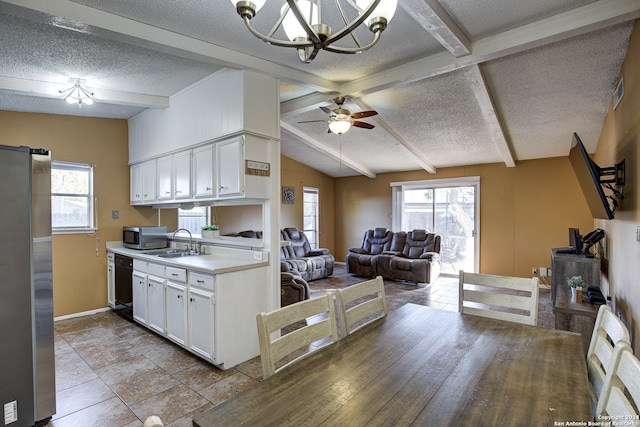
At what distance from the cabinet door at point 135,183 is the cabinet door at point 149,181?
127 millimetres

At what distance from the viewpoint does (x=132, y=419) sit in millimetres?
2156

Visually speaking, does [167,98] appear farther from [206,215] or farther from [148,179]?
[206,215]

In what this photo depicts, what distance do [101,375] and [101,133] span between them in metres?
3.31

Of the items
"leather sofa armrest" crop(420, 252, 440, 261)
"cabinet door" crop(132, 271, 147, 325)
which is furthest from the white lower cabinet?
"leather sofa armrest" crop(420, 252, 440, 261)

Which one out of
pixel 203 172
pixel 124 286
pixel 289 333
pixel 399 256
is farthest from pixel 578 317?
pixel 124 286

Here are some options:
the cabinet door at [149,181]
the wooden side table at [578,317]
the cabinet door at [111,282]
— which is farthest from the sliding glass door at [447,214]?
the cabinet door at [111,282]

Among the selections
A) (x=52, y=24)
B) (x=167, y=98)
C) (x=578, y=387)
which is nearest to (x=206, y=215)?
(x=167, y=98)

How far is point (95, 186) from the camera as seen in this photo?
4.47 m

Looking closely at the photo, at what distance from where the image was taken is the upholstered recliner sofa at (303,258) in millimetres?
6137

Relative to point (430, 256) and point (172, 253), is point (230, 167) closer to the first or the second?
point (172, 253)

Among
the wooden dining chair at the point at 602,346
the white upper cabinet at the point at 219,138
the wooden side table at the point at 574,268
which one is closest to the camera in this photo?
the wooden dining chair at the point at 602,346

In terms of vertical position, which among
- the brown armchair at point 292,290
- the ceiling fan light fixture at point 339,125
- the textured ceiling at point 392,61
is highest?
the textured ceiling at point 392,61

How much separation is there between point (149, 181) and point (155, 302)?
67.5 inches

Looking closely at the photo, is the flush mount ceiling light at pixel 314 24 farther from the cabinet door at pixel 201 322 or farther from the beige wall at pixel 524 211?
the beige wall at pixel 524 211
